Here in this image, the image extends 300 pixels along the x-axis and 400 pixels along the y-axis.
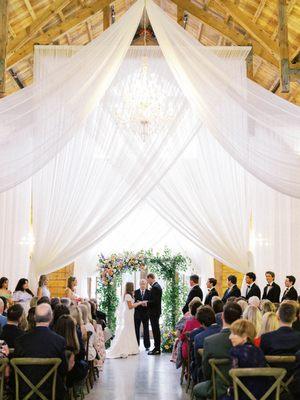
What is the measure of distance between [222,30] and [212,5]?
200cm

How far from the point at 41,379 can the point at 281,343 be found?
1.66m

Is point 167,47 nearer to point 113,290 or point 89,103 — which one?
point 89,103

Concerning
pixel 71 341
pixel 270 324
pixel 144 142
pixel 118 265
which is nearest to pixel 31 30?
pixel 144 142

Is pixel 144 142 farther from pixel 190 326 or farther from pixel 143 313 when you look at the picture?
pixel 143 313

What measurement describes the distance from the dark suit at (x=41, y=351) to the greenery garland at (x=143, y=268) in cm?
705

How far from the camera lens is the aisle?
6.58 metres

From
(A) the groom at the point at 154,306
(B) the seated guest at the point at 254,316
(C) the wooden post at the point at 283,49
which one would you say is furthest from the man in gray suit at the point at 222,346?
(A) the groom at the point at 154,306

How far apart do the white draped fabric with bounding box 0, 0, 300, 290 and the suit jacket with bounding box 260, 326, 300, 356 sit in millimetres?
1666

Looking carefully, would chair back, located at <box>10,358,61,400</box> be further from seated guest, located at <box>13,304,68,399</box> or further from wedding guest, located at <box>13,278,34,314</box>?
wedding guest, located at <box>13,278,34,314</box>

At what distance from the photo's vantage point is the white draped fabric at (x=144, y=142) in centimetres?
583

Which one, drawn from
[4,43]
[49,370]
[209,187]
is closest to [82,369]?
[49,370]

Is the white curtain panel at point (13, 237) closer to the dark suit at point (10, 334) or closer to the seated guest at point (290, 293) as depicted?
the seated guest at point (290, 293)

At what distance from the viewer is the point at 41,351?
433 cm

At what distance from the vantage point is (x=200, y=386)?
4.97m
